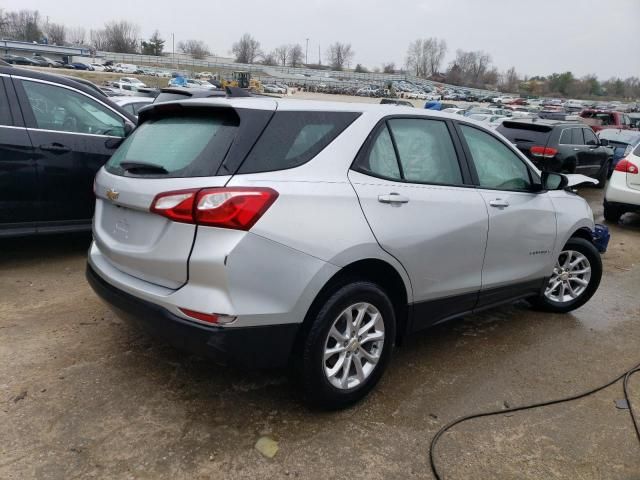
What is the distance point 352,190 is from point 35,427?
80.6 inches

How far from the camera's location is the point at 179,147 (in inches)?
111

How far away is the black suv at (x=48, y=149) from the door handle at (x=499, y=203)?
3.65 metres

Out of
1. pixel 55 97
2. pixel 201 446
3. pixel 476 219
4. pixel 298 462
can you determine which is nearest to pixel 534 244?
pixel 476 219

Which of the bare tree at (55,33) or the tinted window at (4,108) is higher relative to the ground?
the bare tree at (55,33)

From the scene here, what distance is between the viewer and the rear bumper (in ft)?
8.10

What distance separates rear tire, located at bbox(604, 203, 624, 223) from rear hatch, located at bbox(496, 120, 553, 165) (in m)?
2.04

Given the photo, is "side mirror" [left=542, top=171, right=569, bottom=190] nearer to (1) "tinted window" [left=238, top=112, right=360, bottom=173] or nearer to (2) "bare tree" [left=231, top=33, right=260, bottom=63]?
(1) "tinted window" [left=238, top=112, right=360, bottom=173]

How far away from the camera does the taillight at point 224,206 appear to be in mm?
2438

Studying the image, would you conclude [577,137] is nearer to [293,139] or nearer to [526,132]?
[526,132]

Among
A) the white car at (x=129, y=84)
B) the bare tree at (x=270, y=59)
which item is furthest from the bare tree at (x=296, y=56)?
the white car at (x=129, y=84)

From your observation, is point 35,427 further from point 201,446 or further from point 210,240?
point 210,240

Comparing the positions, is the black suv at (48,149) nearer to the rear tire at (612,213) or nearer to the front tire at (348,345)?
the front tire at (348,345)

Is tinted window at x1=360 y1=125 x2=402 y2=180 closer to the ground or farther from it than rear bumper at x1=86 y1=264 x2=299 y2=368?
farther from it

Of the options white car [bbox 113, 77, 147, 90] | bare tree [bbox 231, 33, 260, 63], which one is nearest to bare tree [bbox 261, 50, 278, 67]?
bare tree [bbox 231, 33, 260, 63]
